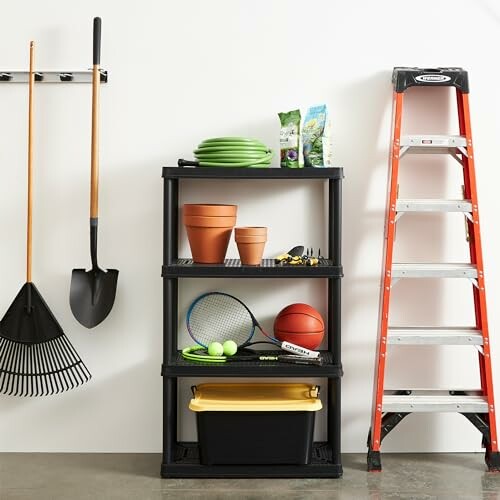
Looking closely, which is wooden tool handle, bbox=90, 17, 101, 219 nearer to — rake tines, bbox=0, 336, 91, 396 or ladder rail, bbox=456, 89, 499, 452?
rake tines, bbox=0, 336, 91, 396

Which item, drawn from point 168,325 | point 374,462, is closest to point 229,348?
point 168,325

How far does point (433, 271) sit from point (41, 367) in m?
1.72

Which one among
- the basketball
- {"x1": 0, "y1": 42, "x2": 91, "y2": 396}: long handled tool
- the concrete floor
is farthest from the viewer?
{"x1": 0, "y1": 42, "x2": 91, "y2": 396}: long handled tool

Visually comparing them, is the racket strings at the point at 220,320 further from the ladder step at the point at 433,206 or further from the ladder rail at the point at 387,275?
the ladder step at the point at 433,206

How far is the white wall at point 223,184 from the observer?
3.41 m

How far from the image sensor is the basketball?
3.22 m

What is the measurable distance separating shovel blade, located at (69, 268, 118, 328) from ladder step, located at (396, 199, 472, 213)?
4.08 feet

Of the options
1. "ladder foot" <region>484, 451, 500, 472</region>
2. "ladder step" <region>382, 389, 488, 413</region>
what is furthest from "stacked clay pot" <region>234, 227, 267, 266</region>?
"ladder foot" <region>484, 451, 500, 472</region>

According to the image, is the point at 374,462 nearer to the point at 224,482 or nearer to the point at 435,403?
the point at 435,403

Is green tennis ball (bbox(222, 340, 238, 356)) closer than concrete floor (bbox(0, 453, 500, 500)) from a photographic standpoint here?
No

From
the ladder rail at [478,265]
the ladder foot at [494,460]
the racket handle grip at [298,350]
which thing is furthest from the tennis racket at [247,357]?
the ladder foot at [494,460]

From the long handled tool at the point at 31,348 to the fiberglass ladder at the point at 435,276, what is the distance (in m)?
1.29

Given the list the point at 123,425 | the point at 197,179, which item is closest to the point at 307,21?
the point at 197,179

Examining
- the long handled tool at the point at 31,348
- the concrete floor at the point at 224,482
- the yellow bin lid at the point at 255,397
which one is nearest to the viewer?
the concrete floor at the point at 224,482
